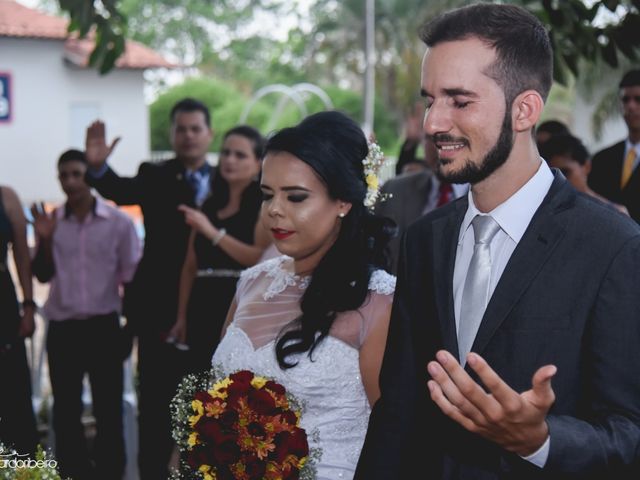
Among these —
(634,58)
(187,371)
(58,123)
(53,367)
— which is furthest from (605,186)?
(58,123)

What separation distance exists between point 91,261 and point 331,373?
3.31 meters

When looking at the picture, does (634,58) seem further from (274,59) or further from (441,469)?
(274,59)

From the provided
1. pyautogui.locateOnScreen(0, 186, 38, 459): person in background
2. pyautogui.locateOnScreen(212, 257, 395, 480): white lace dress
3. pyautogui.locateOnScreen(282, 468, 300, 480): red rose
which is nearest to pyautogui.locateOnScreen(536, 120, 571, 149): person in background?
pyautogui.locateOnScreen(212, 257, 395, 480): white lace dress

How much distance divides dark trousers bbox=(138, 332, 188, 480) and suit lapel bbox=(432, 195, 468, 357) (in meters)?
3.55

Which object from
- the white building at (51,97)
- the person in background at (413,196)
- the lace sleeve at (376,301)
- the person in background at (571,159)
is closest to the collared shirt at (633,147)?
the person in background at (571,159)

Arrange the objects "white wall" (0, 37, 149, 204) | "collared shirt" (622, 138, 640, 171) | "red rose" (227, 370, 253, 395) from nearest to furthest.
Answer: "red rose" (227, 370, 253, 395) → "collared shirt" (622, 138, 640, 171) → "white wall" (0, 37, 149, 204)

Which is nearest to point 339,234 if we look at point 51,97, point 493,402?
point 493,402

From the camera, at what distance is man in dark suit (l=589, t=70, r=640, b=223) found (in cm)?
534

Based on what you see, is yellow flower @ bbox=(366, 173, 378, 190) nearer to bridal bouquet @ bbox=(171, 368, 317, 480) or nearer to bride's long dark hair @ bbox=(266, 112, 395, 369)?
bride's long dark hair @ bbox=(266, 112, 395, 369)

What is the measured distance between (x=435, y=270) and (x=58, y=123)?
2894 cm

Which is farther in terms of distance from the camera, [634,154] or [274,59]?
[274,59]

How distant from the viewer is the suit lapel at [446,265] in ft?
6.91

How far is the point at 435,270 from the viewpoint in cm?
219

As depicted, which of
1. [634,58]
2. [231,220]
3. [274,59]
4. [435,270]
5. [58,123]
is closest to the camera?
[435,270]
